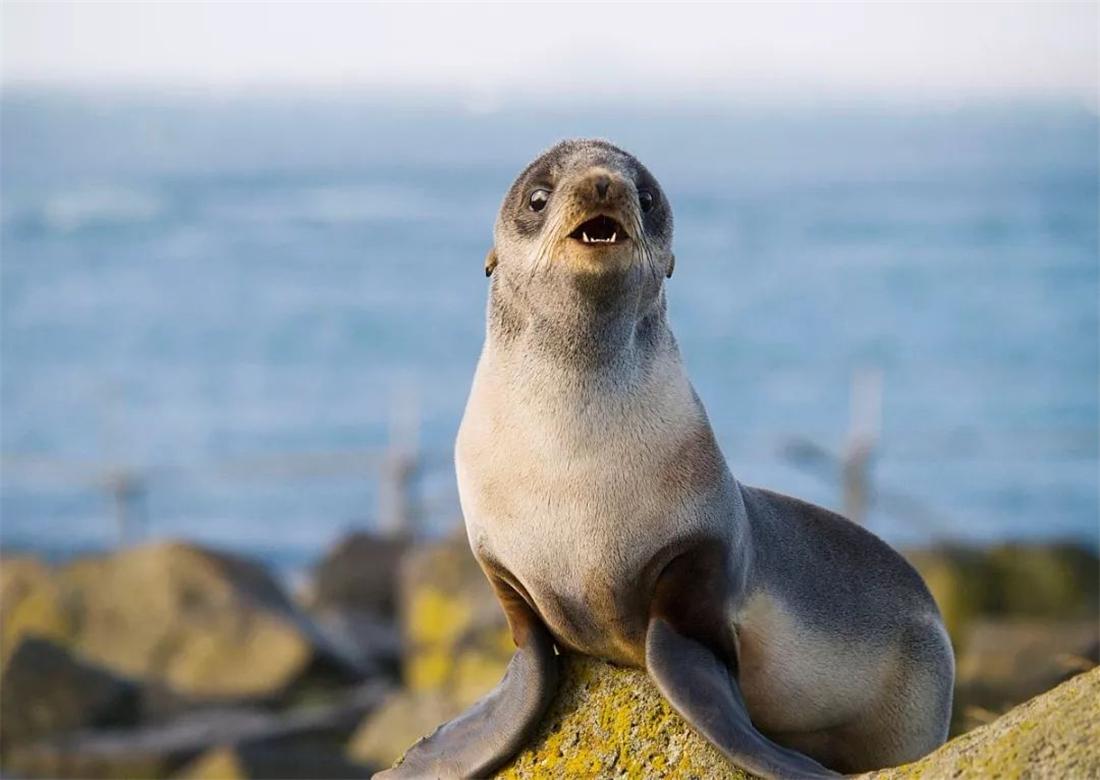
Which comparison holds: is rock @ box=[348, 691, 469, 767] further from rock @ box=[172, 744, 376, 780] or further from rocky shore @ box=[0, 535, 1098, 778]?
rock @ box=[172, 744, 376, 780]

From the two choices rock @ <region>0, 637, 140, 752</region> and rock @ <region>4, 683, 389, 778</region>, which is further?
rock @ <region>0, 637, 140, 752</region>

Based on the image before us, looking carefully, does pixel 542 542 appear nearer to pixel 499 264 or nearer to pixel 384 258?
pixel 499 264

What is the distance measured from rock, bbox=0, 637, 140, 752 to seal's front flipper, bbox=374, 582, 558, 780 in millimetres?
9491

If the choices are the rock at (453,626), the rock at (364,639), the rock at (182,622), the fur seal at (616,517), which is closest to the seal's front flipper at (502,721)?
the fur seal at (616,517)

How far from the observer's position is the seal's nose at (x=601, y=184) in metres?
4.97

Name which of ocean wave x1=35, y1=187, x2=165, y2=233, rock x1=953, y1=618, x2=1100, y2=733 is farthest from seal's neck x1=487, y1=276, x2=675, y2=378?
ocean wave x1=35, y1=187, x2=165, y2=233

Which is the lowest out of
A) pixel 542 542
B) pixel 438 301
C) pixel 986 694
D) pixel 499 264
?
pixel 438 301

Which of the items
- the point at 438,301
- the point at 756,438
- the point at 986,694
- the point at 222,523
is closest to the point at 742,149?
the point at 438,301

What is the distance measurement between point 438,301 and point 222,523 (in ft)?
102

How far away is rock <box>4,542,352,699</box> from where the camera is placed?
15.6 meters

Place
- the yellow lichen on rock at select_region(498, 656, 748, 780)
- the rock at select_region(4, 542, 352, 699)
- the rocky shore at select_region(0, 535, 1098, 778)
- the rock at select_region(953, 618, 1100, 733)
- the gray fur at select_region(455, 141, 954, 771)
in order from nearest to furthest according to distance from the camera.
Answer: the yellow lichen on rock at select_region(498, 656, 748, 780) < the gray fur at select_region(455, 141, 954, 771) < the rock at select_region(953, 618, 1100, 733) < the rocky shore at select_region(0, 535, 1098, 778) < the rock at select_region(4, 542, 352, 699)

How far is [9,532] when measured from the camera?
31172 mm

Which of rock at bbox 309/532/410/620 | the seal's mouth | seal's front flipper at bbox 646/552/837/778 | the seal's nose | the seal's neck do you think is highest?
the seal's nose

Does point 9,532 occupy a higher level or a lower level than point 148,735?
lower
